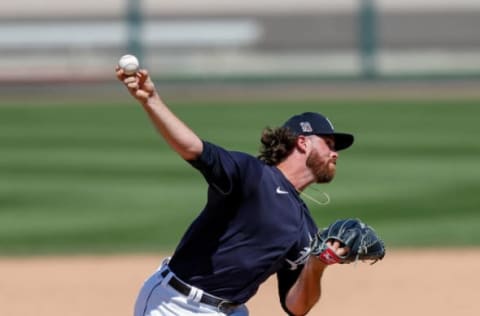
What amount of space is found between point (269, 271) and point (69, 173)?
8.28 metres

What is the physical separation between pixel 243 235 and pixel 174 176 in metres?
8.04

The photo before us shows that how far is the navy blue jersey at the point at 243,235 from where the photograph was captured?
4.60 metres

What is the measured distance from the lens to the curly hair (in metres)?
4.80

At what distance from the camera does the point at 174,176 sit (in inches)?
499

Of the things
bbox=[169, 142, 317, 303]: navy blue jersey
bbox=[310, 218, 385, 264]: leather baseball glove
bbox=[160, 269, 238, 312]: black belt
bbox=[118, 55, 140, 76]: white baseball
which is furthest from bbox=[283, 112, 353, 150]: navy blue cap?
bbox=[118, 55, 140, 76]: white baseball

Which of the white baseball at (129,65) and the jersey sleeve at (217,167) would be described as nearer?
the white baseball at (129,65)

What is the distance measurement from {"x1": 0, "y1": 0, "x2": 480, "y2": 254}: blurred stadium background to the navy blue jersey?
479 cm

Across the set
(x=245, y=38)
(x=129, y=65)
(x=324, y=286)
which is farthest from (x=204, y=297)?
(x=245, y=38)

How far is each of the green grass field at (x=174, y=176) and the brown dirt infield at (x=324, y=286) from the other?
483mm

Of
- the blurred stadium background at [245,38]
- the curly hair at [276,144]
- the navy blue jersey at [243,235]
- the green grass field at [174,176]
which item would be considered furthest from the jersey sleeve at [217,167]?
the blurred stadium background at [245,38]

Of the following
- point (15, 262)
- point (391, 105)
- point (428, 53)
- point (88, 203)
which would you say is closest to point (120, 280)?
point (15, 262)

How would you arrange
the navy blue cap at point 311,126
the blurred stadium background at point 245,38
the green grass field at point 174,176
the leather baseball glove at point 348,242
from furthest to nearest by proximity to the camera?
the blurred stadium background at point 245,38
the green grass field at point 174,176
the navy blue cap at point 311,126
the leather baseball glove at point 348,242

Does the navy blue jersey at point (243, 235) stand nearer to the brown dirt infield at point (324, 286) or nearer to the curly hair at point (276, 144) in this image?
the curly hair at point (276, 144)

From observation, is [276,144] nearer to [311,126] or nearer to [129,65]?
[311,126]
